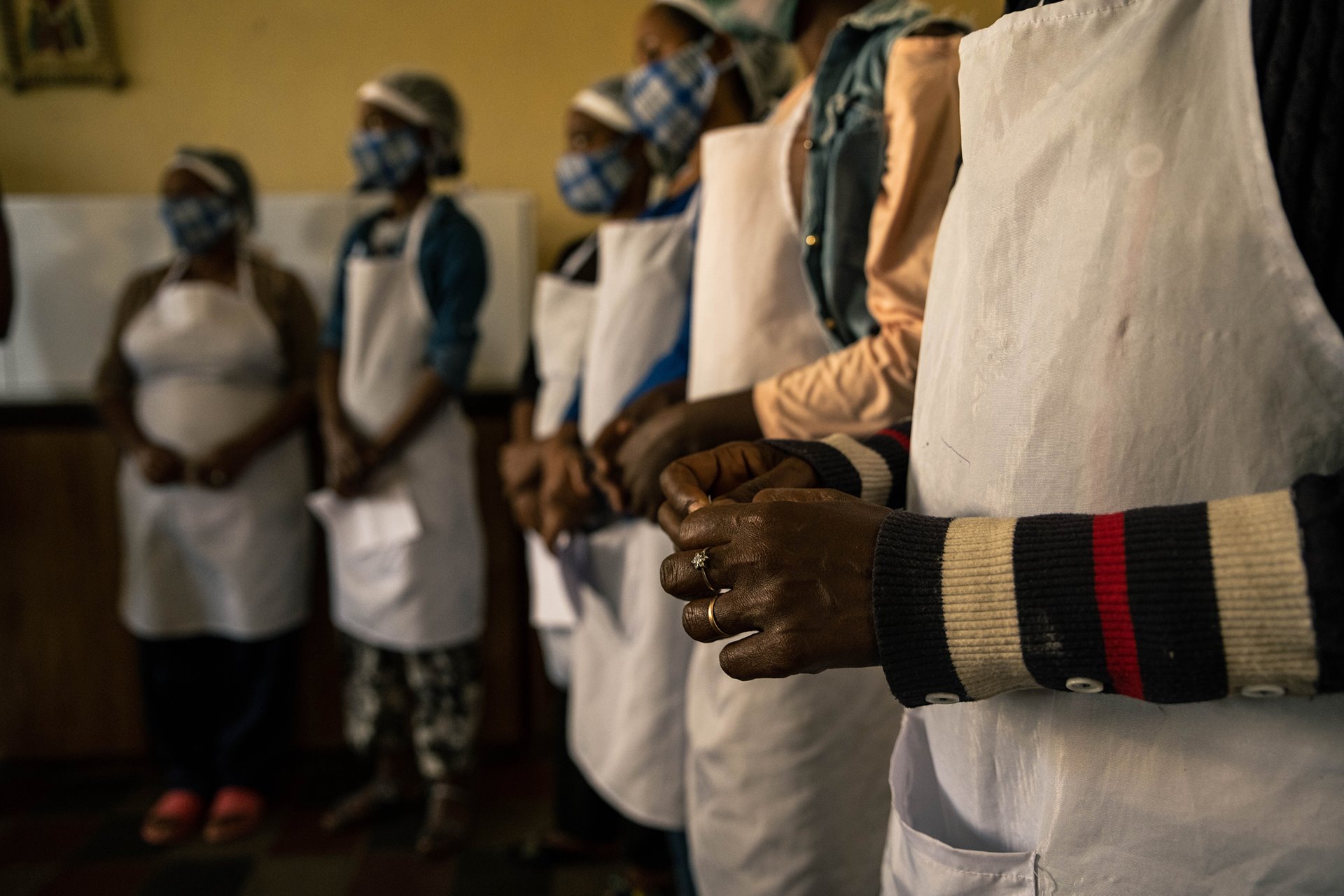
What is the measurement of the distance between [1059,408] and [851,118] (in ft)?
1.62

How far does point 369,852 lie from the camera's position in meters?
2.19

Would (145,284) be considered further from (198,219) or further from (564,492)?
(564,492)

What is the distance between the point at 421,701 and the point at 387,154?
1.22 metres

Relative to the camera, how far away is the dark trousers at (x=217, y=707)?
2.35m

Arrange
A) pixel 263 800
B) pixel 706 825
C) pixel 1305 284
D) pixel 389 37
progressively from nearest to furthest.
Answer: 1. pixel 1305 284
2. pixel 706 825
3. pixel 263 800
4. pixel 389 37

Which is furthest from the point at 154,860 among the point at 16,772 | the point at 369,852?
the point at 16,772

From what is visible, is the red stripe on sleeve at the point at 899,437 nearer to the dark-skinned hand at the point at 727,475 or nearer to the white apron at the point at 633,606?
the dark-skinned hand at the point at 727,475

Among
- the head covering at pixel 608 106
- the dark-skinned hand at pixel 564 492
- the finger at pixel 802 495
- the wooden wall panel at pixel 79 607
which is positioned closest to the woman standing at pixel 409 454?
the wooden wall panel at pixel 79 607

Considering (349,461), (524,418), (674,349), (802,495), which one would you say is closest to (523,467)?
A: (524,418)

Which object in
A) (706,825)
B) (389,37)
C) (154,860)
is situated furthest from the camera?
(389,37)

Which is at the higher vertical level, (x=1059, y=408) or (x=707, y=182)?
(x=707, y=182)

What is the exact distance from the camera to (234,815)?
2287 mm

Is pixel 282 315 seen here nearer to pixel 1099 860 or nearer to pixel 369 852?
pixel 369 852

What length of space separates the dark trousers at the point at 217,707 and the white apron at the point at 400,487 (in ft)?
1.06
